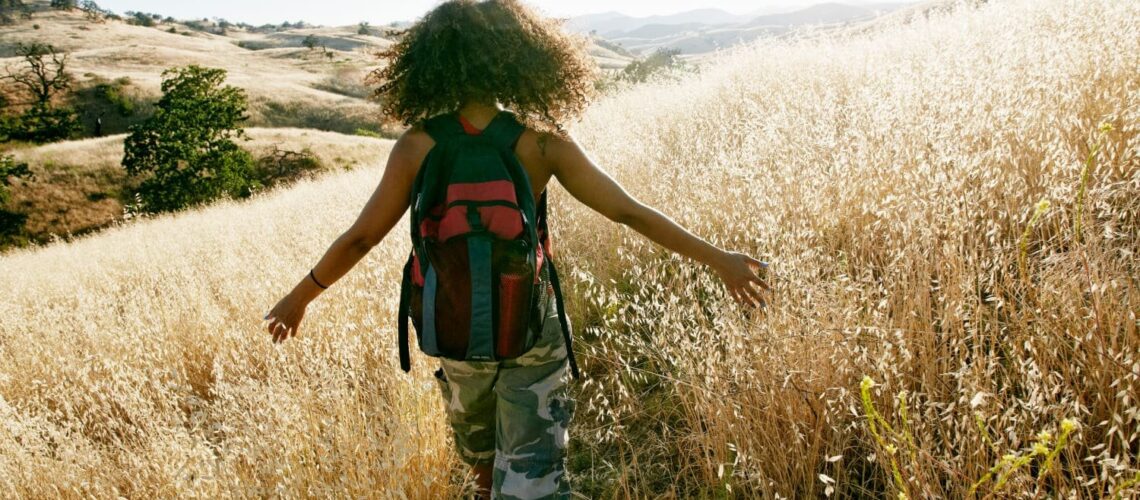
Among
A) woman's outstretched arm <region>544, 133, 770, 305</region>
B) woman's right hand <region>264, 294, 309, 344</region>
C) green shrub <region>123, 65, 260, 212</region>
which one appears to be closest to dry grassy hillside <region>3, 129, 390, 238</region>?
green shrub <region>123, 65, 260, 212</region>

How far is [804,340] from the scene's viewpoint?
6.24ft

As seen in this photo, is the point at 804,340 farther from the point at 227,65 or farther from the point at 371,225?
the point at 227,65

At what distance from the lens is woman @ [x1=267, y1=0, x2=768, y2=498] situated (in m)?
1.65

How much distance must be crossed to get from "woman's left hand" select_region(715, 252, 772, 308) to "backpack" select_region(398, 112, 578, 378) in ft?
1.85

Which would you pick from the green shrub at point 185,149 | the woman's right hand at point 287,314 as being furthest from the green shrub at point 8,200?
the woman's right hand at point 287,314

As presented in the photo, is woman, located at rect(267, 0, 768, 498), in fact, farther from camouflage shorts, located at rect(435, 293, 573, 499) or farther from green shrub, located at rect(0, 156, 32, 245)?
green shrub, located at rect(0, 156, 32, 245)

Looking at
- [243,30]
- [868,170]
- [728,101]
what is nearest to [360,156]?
[728,101]

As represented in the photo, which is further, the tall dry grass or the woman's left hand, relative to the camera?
the woman's left hand

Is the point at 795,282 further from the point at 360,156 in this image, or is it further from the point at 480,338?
the point at 360,156

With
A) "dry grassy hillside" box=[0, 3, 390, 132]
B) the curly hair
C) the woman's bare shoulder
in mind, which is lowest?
the woman's bare shoulder

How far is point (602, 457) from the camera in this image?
235 centimetres

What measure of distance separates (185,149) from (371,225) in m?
25.0

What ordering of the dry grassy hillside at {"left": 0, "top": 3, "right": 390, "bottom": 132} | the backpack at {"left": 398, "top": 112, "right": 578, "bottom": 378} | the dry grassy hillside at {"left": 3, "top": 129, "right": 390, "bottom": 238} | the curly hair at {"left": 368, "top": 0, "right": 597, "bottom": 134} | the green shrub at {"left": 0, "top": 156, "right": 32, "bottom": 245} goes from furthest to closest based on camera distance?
1. the dry grassy hillside at {"left": 0, "top": 3, "right": 390, "bottom": 132}
2. the dry grassy hillside at {"left": 3, "top": 129, "right": 390, "bottom": 238}
3. the green shrub at {"left": 0, "top": 156, "right": 32, "bottom": 245}
4. the curly hair at {"left": 368, "top": 0, "right": 597, "bottom": 134}
5. the backpack at {"left": 398, "top": 112, "right": 578, "bottom": 378}

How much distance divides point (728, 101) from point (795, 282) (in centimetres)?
471
